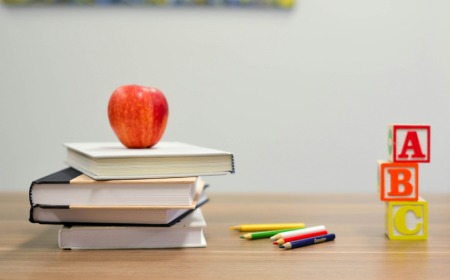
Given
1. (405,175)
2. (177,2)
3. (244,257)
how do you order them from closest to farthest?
1. (244,257)
2. (405,175)
3. (177,2)

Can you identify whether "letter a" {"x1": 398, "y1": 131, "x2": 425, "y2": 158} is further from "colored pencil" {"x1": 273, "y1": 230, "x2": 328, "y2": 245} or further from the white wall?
the white wall

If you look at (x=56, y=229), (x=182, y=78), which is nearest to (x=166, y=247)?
(x=56, y=229)

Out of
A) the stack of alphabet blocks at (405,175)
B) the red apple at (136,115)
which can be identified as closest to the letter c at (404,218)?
the stack of alphabet blocks at (405,175)

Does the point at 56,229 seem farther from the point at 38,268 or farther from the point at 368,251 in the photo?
the point at 368,251

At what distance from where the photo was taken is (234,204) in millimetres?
902

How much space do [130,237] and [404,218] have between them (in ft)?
1.40

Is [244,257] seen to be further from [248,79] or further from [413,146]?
[248,79]

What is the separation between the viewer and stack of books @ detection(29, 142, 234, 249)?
0.55 metres

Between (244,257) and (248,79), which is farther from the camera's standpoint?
(248,79)

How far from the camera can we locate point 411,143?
0.62 meters

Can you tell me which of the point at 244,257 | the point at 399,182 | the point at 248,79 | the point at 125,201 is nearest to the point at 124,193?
the point at 125,201

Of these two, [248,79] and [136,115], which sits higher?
[248,79]

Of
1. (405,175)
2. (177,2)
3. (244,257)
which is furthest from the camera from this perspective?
(177,2)

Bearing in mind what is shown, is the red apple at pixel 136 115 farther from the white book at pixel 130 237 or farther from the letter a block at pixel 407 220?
the letter a block at pixel 407 220
